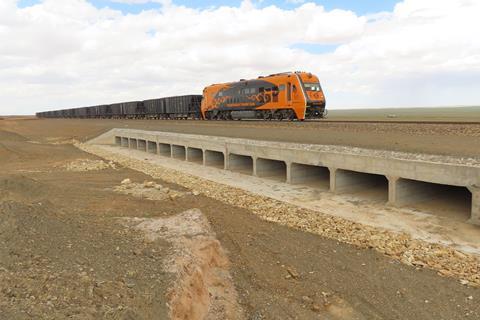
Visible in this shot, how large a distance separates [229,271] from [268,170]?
33.2ft

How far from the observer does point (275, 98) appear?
28.8 meters

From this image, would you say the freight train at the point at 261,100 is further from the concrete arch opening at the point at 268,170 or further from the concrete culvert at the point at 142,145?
the concrete arch opening at the point at 268,170

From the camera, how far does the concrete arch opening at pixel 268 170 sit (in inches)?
651

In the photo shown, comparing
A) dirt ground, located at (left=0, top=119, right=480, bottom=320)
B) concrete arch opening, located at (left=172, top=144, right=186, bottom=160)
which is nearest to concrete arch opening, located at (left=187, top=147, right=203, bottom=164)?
concrete arch opening, located at (left=172, top=144, right=186, bottom=160)

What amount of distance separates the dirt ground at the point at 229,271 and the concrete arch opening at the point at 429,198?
357 cm

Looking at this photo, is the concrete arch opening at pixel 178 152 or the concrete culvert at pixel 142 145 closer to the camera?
the concrete arch opening at pixel 178 152

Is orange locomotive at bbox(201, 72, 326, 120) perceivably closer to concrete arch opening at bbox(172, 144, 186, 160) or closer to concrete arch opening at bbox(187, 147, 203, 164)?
concrete arch opening at bbox(187, 147, 203, 164)

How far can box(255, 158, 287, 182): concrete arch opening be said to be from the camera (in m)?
16.5

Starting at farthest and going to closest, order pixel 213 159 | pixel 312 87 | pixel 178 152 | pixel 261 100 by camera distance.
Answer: pixel 261 100 → pixel 312 87 → pixel 178 152 → pixel 213 159

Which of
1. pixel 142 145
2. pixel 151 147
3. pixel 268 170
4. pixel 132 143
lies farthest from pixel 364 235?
pixel 132 143

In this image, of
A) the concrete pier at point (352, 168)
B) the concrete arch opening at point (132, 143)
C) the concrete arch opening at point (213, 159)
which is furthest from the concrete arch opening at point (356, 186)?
the concrete arch opening at point (132, 143)

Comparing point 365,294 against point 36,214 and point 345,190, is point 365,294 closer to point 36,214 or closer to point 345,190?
point 36,214

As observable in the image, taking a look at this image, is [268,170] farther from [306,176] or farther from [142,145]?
[142,145]

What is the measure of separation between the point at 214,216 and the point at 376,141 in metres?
7.22
